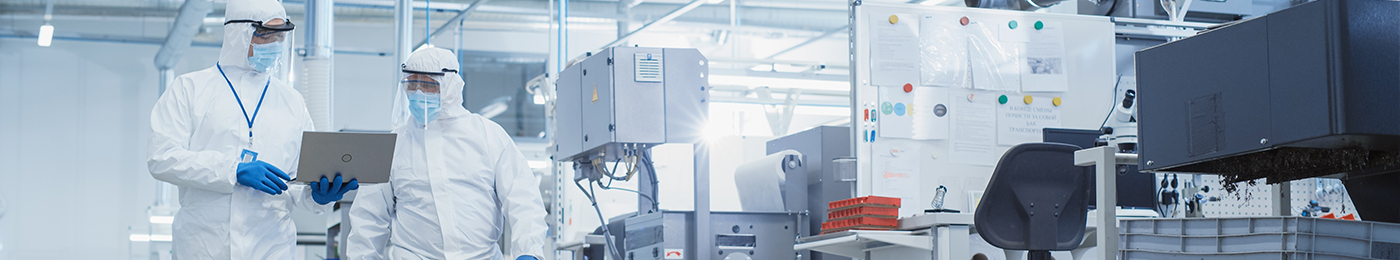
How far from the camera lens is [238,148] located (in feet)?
8.57

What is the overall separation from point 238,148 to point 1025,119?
9.03 ft

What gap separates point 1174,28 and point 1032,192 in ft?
6.81

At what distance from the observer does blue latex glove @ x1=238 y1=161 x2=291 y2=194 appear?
2465 mm

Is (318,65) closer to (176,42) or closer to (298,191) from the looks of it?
(298,191)

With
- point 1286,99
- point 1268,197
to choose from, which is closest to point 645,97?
point 1268,197

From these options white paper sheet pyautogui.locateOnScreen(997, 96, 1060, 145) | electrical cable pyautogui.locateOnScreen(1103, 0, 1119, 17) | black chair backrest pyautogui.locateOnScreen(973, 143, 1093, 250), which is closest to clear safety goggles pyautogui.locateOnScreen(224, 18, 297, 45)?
black chair backrest pyautogui.locateOnScreen(973, 143, 1093, 250)

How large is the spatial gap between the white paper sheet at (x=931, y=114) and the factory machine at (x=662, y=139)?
1.52ft

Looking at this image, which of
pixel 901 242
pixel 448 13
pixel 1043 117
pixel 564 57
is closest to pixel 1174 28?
pixel 1043 117

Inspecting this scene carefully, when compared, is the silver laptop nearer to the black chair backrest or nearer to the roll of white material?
the black chair backrest

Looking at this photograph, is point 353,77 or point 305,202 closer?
point 305,202

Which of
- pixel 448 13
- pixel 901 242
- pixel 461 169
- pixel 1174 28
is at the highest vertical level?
pixel 448 13

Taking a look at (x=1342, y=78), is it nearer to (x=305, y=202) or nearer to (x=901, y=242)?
(x=901, y=242)

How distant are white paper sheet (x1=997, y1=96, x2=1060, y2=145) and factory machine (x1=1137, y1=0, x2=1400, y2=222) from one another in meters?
2.16

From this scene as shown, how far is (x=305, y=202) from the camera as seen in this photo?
2.74 metres
